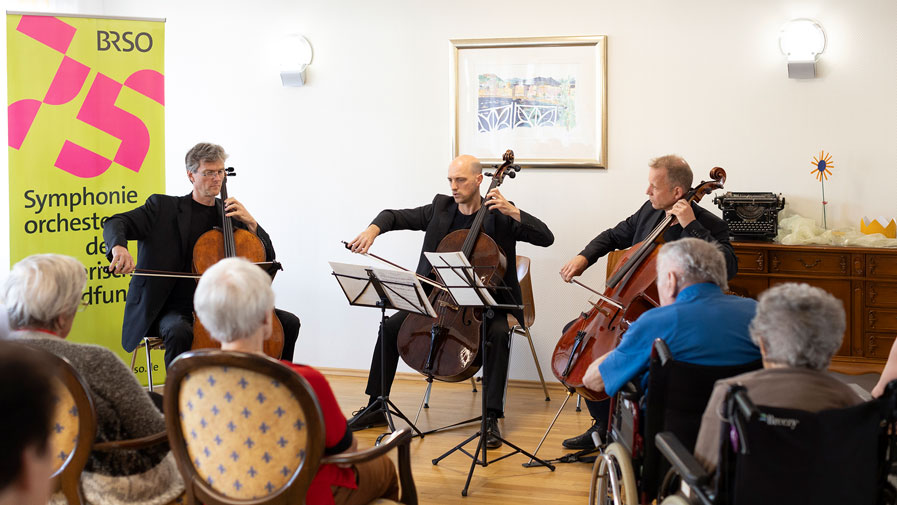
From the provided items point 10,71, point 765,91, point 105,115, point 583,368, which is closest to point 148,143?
point 105,115

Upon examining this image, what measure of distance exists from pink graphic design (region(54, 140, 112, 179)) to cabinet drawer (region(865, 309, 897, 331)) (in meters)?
3.96

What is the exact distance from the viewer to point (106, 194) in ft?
13.4

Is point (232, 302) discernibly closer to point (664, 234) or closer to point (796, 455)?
point (796, 455)

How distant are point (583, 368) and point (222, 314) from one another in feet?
5.44

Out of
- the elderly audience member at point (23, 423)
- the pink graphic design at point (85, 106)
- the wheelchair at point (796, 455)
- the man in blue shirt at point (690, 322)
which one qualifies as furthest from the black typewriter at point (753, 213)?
the elderly audience member at point (23, 423)

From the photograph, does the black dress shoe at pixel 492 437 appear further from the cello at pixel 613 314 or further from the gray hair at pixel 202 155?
the gray hair at pixel 202 155

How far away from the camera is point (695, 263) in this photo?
7.24 feet

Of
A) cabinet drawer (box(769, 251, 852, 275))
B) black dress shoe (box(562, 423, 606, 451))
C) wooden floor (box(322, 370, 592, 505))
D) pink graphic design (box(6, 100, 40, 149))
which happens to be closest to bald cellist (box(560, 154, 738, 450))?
black dress shoe (box(562, 423, 606, 451))

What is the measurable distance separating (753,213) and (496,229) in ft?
4.60

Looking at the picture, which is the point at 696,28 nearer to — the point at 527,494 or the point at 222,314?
the point at 527,494

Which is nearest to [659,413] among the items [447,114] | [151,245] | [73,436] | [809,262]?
[73,436]

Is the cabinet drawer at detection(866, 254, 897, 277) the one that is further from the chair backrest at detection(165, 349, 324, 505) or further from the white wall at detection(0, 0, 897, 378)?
the chair backrest at detection(165, 349, 324, 505)

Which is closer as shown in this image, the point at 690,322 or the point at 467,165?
the point at 690,322

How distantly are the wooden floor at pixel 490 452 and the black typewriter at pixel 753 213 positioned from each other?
128 centimetres
